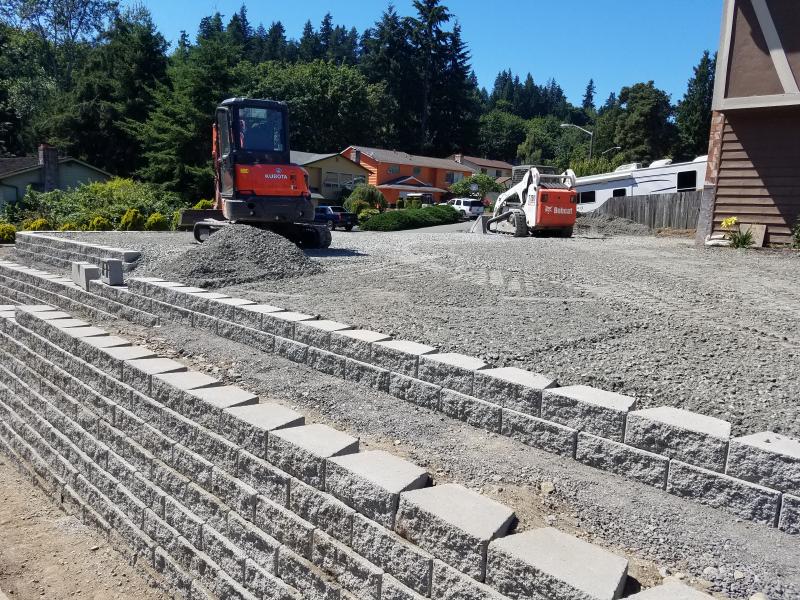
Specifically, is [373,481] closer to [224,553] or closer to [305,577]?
[305,577]

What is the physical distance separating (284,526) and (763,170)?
14.4m

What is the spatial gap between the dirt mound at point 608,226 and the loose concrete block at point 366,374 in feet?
61.7

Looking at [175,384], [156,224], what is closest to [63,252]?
[156,224]

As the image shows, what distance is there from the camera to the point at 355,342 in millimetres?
5082

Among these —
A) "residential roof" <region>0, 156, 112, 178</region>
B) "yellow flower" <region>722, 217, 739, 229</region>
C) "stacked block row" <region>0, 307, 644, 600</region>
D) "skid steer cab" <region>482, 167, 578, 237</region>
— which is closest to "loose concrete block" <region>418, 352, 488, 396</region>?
"stacked block row" <region>0, 307, 644, 600</region>

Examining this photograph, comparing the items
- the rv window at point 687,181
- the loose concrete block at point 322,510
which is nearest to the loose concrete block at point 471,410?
the loose concrete block at point 322,510

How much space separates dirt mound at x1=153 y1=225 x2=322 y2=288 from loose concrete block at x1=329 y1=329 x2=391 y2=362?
13.6 ft

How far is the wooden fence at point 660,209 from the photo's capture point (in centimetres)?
2072

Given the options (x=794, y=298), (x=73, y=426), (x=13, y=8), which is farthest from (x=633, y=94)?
(x=73, y=426)

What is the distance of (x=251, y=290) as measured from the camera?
8531 mm

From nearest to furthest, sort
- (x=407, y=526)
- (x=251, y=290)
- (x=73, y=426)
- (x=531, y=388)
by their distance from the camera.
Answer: (x=407, y=526), (x=531, y=388), (x=73, y=426), (x=251, y=290)

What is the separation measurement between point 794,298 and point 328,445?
21.9ft

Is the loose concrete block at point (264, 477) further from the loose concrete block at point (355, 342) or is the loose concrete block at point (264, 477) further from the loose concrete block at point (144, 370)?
the loose concrete block at point (355, 342)

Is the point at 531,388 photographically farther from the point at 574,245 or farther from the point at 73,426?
the point at 574,245
